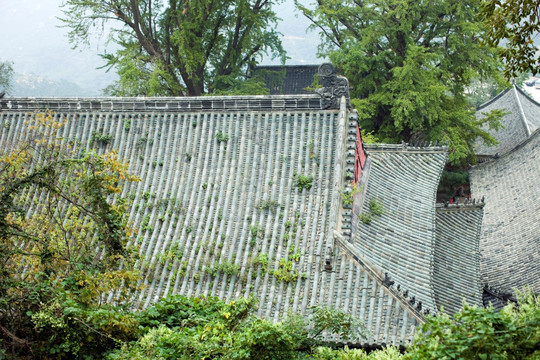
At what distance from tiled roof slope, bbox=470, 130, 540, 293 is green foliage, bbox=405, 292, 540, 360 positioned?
14228 millimetres

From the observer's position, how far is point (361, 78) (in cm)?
3092

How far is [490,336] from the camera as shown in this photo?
7074 millimetres

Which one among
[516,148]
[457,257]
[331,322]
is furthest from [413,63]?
[331,322]

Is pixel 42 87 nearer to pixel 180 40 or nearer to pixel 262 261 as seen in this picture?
pixel 180 40

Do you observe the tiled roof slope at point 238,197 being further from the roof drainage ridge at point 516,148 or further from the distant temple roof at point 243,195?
the roof drainage ridge at point 516,148

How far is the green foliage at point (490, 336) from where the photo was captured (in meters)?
7.04

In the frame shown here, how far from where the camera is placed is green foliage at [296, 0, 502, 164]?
2839 centimetres

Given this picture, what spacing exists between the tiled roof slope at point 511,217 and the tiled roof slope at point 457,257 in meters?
3.10

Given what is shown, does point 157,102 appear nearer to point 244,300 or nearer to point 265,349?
point 244,300

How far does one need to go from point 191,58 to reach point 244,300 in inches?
799

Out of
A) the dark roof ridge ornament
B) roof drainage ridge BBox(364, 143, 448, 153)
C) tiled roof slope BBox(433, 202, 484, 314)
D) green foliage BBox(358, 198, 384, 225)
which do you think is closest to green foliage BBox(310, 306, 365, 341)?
green foliage BBox(358, 198, 384, 225)

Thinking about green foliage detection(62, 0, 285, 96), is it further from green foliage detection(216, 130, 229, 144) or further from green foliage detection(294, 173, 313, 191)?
green foliage detection(294, 173, 313, 191)

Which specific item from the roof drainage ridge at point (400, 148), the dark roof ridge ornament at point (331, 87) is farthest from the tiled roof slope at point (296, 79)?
the dark roof ridge ornament at point (331, 87)

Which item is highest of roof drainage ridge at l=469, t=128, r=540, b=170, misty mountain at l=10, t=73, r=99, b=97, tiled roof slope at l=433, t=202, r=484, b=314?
misty mountain at l=10, t=73, r=99, b=97
